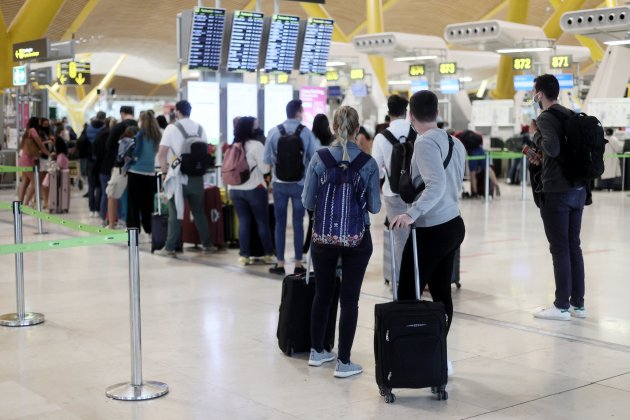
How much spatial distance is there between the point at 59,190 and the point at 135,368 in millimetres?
11130

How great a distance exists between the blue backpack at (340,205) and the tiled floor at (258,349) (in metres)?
0.80

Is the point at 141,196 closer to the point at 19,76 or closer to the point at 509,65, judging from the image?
the point at 19,76

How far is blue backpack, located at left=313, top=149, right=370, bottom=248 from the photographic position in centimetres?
494

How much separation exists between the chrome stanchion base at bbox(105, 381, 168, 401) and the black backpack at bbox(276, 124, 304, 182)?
11.5ft

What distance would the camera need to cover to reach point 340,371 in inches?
199

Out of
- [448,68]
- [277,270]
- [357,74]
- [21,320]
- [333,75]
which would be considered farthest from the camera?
[333,75]

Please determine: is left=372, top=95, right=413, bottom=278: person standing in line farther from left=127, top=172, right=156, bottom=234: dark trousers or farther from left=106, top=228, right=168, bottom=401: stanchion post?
left=127, top=172, right=156, bottom=234: dark trousers

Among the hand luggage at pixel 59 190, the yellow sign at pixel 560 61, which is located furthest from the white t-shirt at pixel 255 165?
the yellow sign at pixel 560 61

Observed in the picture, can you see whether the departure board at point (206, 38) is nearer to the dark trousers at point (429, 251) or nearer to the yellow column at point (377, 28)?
the dark trousers at point (429, 251)

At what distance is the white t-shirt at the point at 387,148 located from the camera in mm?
6914

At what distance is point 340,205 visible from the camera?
495cm

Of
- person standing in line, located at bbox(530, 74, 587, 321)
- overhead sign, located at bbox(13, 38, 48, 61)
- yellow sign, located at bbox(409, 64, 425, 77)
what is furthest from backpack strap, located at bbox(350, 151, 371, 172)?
yellow sign, located at bbox(409, 64, 425, 77)

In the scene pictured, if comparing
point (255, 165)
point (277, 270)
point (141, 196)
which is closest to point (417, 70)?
point (141, 196)

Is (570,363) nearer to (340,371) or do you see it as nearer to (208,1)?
(340,371)
